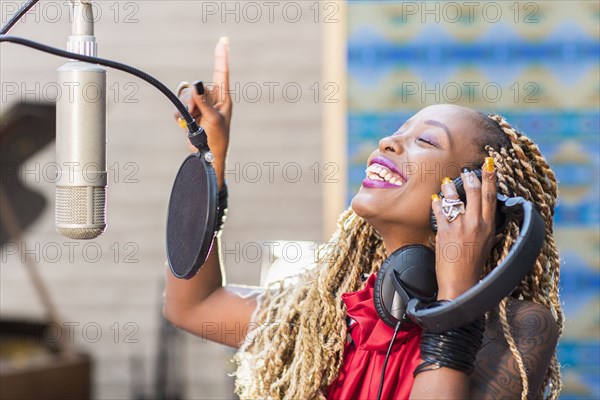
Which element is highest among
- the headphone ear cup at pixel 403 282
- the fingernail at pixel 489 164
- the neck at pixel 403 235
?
the fingernail at pixel 489 164

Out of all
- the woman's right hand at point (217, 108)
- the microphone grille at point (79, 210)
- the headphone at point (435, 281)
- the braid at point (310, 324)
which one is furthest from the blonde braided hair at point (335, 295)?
the microphone grille at point (79, 210)

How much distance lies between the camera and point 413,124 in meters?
1.69

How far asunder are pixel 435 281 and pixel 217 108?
21.4 inches

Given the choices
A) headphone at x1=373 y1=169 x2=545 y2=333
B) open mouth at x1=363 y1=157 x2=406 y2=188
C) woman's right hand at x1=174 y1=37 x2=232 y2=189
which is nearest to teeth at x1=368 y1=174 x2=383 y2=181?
open mouth at x1=363 y1=157 x2=406 y2=188

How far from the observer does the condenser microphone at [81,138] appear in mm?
1188

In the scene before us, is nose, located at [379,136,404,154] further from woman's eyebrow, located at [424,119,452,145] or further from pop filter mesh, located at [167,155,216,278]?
pop filter mesh, located at [167,155,216,278]

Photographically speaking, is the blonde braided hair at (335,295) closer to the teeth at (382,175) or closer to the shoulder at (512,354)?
the shoulder at (512,354)

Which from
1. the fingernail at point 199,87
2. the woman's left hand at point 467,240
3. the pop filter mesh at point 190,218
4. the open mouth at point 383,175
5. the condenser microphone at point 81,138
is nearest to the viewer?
the condenser microphone at point 81,138

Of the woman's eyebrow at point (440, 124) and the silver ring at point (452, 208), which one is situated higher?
the woman's eyebrow at point (440, 124)

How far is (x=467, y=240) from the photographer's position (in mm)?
1454

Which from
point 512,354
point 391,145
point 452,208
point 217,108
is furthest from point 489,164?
point 217,108

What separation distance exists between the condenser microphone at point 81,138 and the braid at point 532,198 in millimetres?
753

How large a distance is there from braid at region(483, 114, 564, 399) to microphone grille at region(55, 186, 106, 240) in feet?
2.46

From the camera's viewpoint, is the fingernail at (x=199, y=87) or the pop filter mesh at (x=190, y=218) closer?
the pop filter mesh at (x=190, y=218)
